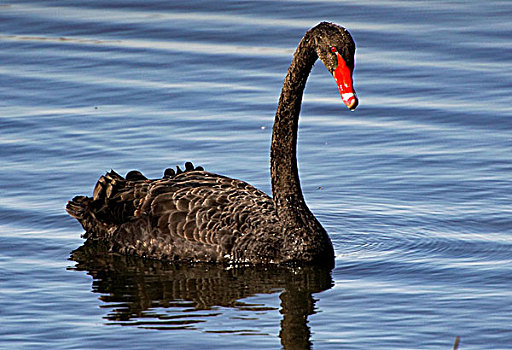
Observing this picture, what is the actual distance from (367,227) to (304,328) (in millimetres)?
2227

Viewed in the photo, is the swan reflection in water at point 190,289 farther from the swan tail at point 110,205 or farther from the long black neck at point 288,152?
the long black neck at point 288,152

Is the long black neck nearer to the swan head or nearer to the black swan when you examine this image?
the black swan

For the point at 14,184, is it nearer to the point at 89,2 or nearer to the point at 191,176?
the point at 191,176

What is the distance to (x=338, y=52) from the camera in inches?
355

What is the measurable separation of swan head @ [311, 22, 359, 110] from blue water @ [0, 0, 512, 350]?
57.4 inches

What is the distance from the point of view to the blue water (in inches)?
329

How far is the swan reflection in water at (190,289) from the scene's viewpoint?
330 inches

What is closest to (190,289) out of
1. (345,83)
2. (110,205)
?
(110,205)

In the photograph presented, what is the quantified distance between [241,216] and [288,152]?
61 centimetres

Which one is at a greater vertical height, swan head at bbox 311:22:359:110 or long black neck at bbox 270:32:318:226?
swan head at bbox 311:22:359:110

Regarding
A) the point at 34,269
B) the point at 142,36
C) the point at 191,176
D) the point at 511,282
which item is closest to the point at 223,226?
the point at 191,176

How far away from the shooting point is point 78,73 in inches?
582

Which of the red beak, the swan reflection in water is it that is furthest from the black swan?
the red beak

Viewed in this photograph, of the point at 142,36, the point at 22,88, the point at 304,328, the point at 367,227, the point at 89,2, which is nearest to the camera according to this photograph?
the point at 304,328
